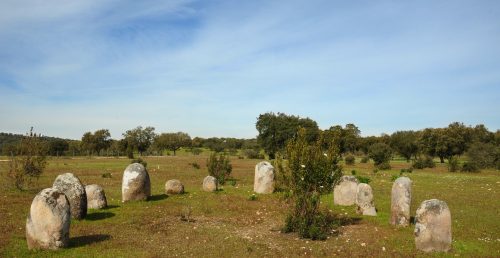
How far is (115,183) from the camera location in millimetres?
34656

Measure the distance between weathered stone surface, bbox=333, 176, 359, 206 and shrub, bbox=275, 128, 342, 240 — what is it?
23.5 ft

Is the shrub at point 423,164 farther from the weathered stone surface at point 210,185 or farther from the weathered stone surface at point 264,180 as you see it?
the weathered stone surface at point 210,185

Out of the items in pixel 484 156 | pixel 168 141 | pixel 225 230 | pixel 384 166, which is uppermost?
pixel 168 141

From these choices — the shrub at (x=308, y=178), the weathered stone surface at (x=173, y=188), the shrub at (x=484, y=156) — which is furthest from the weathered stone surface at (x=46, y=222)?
the shrub at (x=484, y=156)

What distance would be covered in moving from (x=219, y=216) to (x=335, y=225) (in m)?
6.10

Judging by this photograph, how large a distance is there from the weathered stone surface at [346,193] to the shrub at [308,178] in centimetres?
716

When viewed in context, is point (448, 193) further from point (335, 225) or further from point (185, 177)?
point (185, 177)

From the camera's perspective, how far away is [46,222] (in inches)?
539

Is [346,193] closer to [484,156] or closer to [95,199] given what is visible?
[95,199]

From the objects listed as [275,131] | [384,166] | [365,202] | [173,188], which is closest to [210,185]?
[173,188]

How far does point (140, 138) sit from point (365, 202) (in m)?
99.1

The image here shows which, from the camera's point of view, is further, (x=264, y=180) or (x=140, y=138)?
(x=140, y=138)

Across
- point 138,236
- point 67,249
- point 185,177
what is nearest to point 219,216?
point 138,236

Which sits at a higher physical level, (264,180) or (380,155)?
(380,155)
